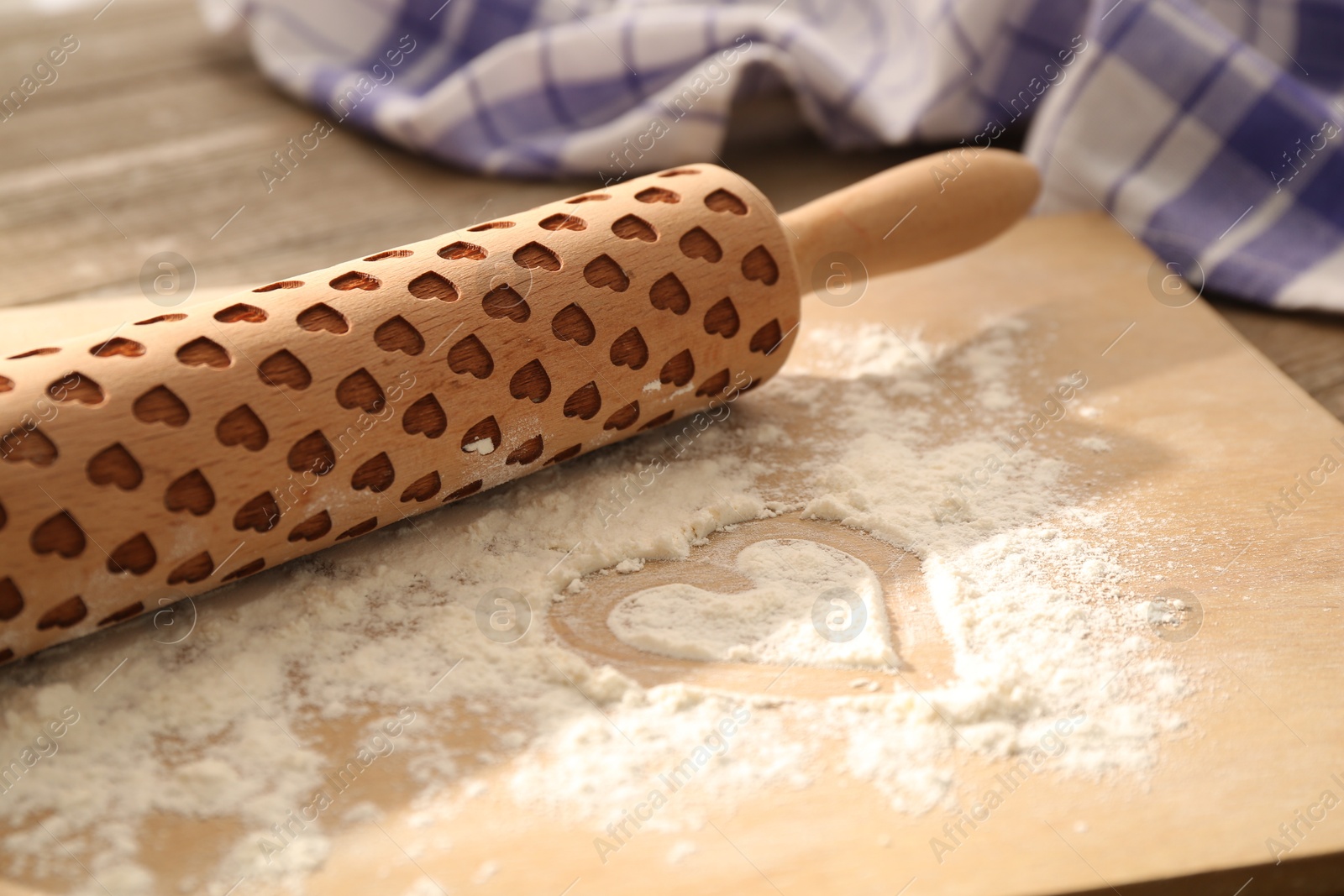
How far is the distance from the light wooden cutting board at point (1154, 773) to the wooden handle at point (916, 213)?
0.17m

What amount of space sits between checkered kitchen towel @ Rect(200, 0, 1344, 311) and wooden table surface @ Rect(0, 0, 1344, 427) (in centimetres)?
5

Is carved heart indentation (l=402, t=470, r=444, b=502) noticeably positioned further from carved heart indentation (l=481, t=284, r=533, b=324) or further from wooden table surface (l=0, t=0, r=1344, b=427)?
wooden table surface (l=0, t=0, r=1344, b=427)

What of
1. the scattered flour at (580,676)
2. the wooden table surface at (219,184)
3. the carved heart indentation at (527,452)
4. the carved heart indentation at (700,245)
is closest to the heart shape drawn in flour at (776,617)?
the scattered flour at (580,676)

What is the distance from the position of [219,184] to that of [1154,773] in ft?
4.17

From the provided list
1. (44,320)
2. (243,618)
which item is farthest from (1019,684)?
(44,320)

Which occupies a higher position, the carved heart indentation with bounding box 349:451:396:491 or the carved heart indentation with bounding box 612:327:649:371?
the carved heart indentation with bounding box 612:327:649:371

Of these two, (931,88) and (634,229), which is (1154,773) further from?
(931,88)

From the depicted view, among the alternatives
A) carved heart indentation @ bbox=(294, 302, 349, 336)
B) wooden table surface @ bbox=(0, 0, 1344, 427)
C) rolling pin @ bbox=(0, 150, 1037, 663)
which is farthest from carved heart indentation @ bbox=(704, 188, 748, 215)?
wooden table surface @ bbox=(0, 0, 1344, 427)

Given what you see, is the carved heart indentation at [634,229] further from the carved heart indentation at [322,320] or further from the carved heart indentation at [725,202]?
the carved heart indentation at [322,320]

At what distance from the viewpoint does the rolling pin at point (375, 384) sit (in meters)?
0.69

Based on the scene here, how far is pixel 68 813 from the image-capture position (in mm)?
637

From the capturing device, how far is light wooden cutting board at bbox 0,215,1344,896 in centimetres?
61

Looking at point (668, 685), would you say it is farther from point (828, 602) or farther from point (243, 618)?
point (243, 618)

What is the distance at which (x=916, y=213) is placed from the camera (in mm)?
1029
